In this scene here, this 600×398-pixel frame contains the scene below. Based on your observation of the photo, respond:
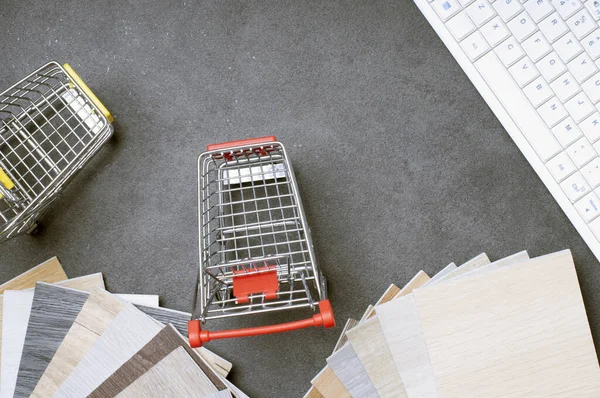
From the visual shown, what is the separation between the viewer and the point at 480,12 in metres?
1.06

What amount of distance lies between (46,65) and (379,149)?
0.84 m

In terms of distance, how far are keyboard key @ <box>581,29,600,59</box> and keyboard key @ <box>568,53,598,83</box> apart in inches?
0.4

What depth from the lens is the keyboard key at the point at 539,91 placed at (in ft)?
3.53

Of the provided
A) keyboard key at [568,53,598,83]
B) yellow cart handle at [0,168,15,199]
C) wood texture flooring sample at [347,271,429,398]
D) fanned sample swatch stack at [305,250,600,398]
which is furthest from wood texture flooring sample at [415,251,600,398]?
yellow cart handle at [0,168,15,199]

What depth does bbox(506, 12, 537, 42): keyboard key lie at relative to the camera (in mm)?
1062

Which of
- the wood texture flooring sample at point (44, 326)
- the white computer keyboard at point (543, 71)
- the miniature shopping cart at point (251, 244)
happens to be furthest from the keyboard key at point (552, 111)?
the wood texture flooring sample at point (44, 326)

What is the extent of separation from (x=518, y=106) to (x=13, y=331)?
4.17ft

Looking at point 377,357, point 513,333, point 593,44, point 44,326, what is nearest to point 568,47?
point 593,44

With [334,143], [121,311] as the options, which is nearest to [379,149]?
[334,143]

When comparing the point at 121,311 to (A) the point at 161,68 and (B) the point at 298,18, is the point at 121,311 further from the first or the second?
(B) the point at 298,18

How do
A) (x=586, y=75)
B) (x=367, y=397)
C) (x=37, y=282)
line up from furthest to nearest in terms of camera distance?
(x=37, y=282) < (x=367, y=397) < (x=586, y=75)

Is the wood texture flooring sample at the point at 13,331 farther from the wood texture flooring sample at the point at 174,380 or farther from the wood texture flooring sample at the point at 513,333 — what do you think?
the wood texture flooring sample at the point at 513,333

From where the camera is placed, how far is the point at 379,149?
1338 millimetres

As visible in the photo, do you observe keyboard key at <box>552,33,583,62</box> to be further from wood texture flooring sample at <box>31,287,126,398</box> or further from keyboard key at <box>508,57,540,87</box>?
wood texture flooring sample at <box>31,287,126,398</box>
